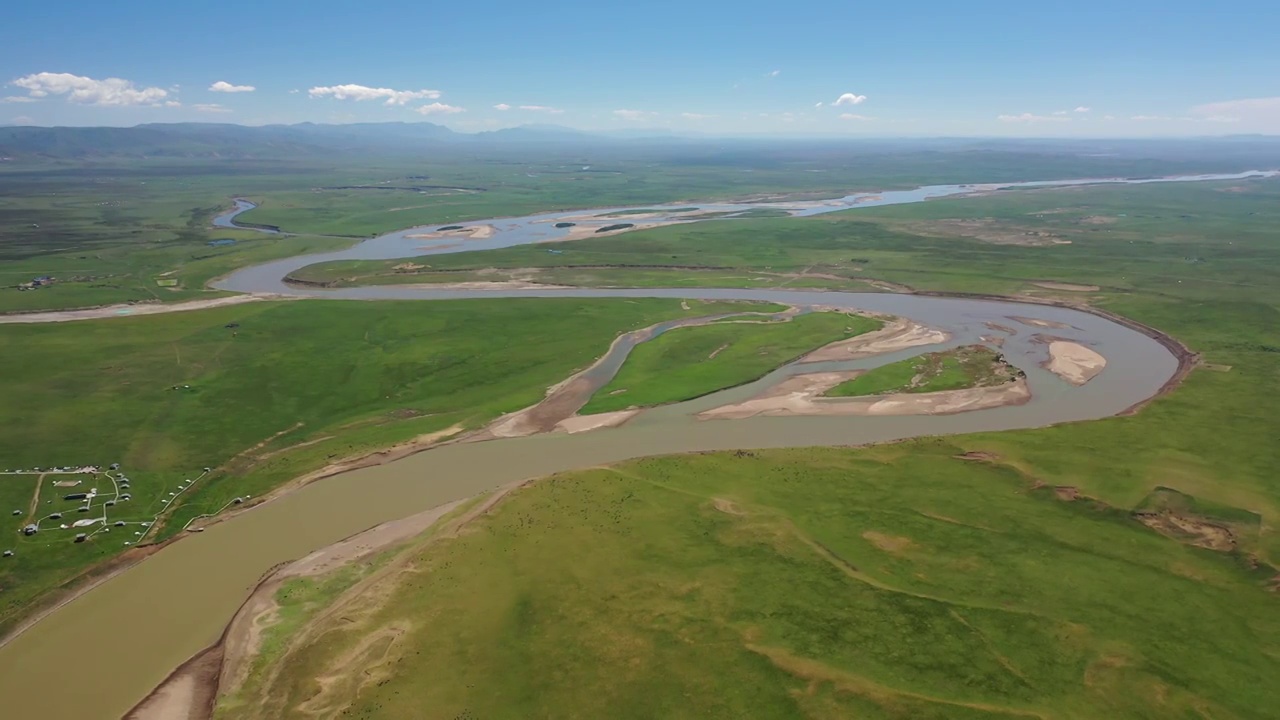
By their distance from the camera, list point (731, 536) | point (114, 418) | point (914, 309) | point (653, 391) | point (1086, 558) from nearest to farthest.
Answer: point (1086, 558), point (731, 536), point (114, 418), point (653, 391), point (914, 309)

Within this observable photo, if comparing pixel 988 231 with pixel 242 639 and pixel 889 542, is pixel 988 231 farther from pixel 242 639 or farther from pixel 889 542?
pixel 242 639

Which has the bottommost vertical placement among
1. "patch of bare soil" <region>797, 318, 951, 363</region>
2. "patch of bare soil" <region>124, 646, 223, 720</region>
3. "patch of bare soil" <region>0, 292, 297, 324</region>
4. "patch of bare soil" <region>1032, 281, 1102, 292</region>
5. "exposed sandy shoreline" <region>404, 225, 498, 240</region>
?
"patch of bare soil" <region>124, 646, 223, 720</region>

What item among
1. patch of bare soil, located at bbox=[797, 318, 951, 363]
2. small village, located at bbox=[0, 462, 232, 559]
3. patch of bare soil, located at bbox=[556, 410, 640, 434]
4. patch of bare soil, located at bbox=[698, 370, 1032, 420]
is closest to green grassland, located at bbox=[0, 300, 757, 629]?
small village, located at bbox=[0, 462, 232, 559]

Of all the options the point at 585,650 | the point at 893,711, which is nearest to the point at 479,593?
the point at 585,650

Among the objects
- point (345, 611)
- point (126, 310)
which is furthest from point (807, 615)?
point (126, 310)

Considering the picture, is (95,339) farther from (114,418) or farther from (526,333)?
(526,333)

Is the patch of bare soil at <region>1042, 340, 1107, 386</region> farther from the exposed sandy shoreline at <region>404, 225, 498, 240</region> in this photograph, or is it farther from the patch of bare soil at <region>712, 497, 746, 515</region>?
the exposed sandy shoreline at <region>404, 225, 498, 240</region>
